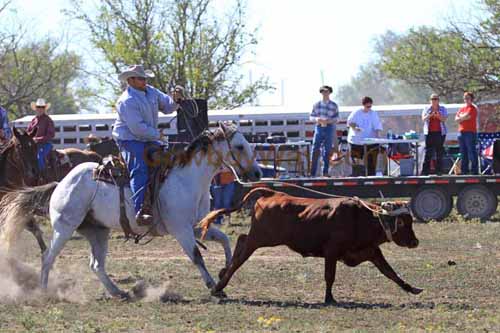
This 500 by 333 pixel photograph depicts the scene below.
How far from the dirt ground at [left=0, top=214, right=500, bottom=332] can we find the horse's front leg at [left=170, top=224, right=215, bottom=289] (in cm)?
24

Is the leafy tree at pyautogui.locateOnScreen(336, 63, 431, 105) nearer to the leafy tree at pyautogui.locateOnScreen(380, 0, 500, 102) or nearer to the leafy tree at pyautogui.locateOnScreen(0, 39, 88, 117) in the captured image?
the leafy tree at pyautogui.locateOnScreen(0, 39, 88, 117)

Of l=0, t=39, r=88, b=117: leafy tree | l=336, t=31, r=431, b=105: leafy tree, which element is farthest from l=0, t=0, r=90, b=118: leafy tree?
l=336, t=31, r=431, b=105: leafy tree

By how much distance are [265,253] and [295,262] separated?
4.63 ft

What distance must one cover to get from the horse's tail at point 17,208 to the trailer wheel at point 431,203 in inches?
394

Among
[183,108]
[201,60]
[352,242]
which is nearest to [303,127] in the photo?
[201,60]

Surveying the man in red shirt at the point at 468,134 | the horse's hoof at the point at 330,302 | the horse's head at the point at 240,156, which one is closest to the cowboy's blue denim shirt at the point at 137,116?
the horse's head at the point at 240,156

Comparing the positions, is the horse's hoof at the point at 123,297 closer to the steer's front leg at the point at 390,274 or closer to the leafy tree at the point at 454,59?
the steer's front leg at the point at 390,274

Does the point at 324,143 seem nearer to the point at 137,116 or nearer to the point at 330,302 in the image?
the point at 137,116

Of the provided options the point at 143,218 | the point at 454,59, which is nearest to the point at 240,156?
the point at 143,218

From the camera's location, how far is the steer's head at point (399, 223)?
440 inches

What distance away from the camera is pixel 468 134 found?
21.5m

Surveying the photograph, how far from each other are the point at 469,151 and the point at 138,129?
11.0 m

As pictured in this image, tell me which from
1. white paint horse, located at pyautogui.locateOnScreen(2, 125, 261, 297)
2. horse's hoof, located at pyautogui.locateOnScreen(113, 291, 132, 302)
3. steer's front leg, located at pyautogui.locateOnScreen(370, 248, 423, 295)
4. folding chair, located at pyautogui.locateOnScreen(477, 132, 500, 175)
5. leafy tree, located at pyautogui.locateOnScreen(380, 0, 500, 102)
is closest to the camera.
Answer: steer's front leg, located at pyautogui.locateOnScreen(370, 248, 423, 295)

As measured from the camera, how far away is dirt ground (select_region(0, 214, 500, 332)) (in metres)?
9.91
